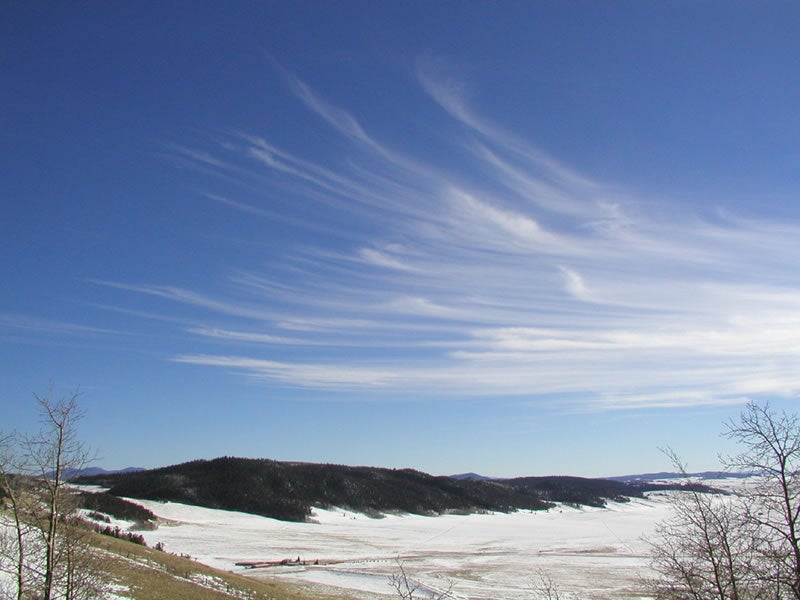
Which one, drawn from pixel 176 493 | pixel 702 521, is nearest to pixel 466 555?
pixel 702 521

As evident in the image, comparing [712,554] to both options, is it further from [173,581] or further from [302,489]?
[302,489]

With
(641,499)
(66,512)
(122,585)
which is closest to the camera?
(66,512)

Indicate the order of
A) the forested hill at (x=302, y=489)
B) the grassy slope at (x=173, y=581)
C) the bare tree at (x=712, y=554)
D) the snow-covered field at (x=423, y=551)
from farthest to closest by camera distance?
the forested hill at (x=302, y=489), the snow-covered field at (x=423, y=551), the grassy slope at (x=173, y=581), the bare tree at (x=712, y=554)

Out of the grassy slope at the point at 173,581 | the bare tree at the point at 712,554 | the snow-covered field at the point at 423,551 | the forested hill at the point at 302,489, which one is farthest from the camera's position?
the forested hill at the point at 302,489

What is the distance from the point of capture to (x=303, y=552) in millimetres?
58812

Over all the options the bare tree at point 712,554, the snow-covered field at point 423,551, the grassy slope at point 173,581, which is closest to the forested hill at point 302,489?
the snow-covered field at point 423,551

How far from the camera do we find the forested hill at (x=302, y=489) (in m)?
107

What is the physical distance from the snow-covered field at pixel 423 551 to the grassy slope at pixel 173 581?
22.8ft

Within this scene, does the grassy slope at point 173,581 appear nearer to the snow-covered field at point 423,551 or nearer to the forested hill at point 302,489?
the snow-covered field at point 423,551

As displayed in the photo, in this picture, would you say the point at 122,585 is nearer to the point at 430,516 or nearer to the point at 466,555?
the point at 466,555

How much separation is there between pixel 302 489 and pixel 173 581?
104 m

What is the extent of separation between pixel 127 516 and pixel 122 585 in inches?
1716

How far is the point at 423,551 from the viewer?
204 feet

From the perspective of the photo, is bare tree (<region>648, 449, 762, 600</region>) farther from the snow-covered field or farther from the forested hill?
the forested hill
